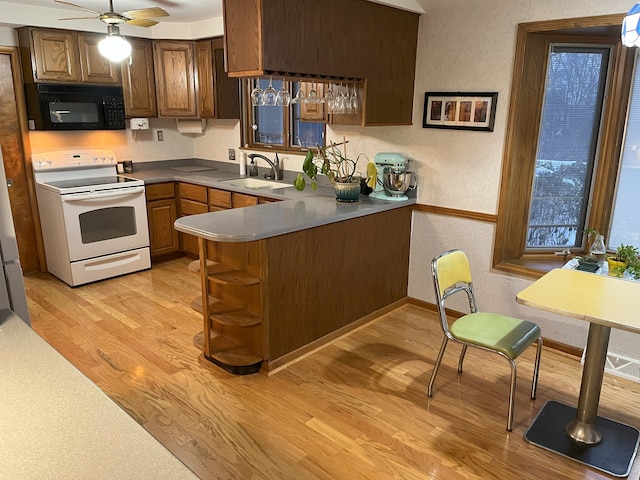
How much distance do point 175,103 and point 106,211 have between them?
1341mm

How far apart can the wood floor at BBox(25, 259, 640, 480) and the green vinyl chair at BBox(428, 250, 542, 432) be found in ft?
0.70

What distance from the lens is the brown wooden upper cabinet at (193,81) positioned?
15.5 feet

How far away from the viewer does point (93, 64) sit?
4312 millimetres

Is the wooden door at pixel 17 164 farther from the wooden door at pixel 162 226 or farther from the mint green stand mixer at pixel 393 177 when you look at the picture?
the mint green stand mixer at pixel 393 177

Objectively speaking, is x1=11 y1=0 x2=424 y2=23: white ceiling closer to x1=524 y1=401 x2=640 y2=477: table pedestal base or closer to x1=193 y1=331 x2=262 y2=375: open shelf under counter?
x1=193 y1=331 x2=262 y2=375: open shelf under counter

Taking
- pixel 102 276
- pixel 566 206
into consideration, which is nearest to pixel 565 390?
pixel 566 206

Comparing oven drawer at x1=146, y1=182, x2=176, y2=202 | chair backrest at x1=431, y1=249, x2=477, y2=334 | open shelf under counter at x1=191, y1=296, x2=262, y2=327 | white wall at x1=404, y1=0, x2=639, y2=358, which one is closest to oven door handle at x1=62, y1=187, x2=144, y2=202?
oven drawer at x1=146, y1=182, x2=176, y2=202

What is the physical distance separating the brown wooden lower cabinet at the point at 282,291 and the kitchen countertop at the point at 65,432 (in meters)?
1.66

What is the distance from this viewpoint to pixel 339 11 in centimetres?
298

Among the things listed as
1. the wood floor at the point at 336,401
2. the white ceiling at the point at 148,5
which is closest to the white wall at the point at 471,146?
the wood floor at the point at 336,401

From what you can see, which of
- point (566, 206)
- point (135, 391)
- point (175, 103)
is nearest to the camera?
point (135, 391)

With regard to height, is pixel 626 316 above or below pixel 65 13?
below

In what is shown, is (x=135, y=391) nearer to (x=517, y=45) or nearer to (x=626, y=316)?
(x=626, y=316)

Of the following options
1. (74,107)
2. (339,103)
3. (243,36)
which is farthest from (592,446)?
(74,107)
